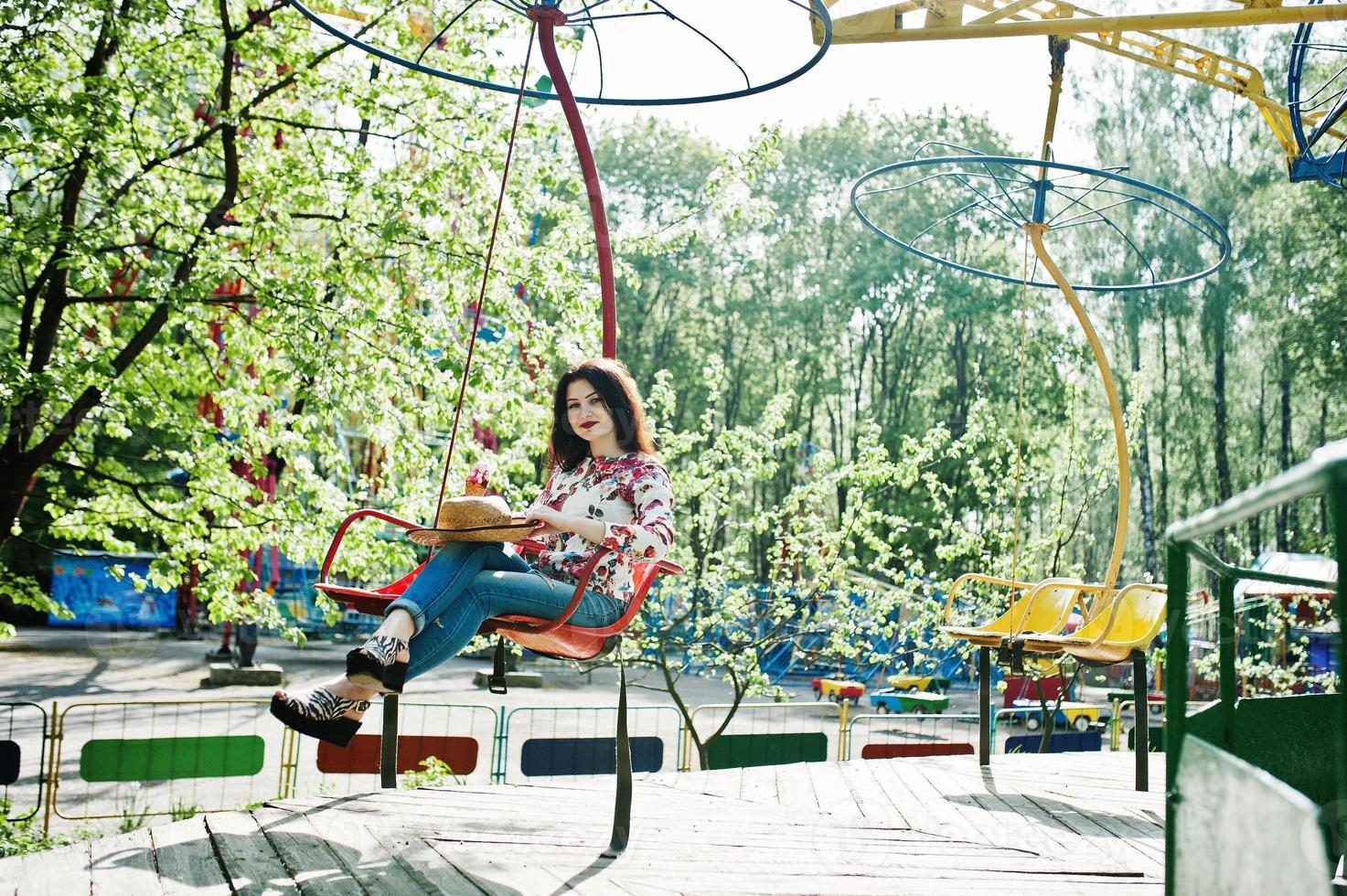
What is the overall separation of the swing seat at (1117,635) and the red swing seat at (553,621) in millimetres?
2635

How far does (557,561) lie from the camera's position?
3779mm

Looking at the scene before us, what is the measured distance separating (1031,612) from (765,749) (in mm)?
4009

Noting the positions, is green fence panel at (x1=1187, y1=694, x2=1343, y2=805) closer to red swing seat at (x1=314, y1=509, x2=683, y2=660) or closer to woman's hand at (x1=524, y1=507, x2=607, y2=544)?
red swing seat at (x1=314, y1=509, x2=683, y2=660)

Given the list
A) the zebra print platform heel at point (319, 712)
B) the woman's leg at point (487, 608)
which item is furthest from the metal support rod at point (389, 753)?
the zebra print platform heel at point (319, 712)

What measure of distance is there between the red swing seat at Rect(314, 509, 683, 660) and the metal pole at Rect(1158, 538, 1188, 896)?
1.54m

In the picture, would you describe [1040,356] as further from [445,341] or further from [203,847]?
[203,847]

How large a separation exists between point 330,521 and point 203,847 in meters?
4.85

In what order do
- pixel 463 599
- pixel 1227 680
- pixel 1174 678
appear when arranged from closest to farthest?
pixel 1174 678, pixel 1227 680, pixel 463 599

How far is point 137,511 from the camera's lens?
796 cm

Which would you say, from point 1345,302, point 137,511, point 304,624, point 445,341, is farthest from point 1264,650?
point 304,624

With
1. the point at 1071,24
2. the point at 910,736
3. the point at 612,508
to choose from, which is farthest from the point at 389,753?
the point at 910,736

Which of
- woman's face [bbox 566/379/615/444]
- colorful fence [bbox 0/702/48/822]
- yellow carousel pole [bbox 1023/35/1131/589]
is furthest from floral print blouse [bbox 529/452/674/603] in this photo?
colorful fence [bbox 0/702/48/822]

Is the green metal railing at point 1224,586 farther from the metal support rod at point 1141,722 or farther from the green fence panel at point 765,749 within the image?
the green fence panel at point 765,749

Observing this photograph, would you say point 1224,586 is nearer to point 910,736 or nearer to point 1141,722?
point 1141,722
